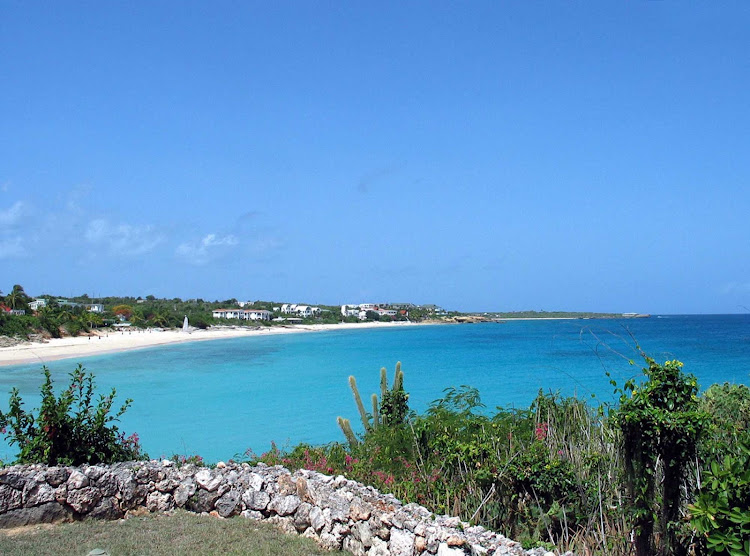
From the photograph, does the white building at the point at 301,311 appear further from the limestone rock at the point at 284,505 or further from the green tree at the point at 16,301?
the limestone rock at the point at 284,505

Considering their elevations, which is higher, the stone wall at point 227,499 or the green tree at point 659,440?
the green tree at point 659,440

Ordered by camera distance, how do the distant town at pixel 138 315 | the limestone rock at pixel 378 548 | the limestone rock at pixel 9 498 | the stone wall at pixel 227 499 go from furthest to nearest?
the distant town at pixel 138 315
the limestone rock at pixel 9 498
the stone wall at pixel 227 499
the limestone rock at pixel 378 548

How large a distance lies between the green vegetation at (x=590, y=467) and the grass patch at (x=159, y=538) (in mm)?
1581

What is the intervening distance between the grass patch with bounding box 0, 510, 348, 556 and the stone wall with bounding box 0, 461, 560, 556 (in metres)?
0.18

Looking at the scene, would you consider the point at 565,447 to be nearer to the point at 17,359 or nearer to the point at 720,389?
the point at 720,389

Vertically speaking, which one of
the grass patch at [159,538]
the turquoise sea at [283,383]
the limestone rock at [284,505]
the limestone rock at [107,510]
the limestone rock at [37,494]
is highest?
the limestone rock at [37,494]

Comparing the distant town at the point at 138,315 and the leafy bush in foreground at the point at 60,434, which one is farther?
the distant town at the point at 138,315

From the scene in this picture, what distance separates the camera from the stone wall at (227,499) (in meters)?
5.89

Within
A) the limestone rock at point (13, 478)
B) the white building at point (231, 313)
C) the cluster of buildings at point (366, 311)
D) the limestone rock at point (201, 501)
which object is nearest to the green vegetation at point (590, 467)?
the limestone rock at point (201, 501)

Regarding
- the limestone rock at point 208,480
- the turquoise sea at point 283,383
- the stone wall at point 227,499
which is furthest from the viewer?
the turquoise sea at point 283,383

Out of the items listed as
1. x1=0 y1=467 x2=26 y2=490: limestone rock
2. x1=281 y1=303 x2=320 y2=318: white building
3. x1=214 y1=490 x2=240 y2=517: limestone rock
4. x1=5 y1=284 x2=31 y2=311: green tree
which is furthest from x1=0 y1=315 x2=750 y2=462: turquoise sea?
x1=281 y1=303 x2=320 y2=318: white building

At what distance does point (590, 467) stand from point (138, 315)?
9711cm

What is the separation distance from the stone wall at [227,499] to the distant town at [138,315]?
169 feet

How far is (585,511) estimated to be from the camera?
5812 mm
